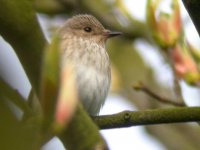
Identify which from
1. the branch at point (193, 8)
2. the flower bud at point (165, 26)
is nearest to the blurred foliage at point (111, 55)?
the flower bud at point (165, 26)

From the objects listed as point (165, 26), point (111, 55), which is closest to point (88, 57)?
point (165, 26)

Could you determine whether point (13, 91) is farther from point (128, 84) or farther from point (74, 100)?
point (128, 84)

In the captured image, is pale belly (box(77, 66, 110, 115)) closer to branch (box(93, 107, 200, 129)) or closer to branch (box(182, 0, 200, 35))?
branch (box(93, 107, 200, 129))

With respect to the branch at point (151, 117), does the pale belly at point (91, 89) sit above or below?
below

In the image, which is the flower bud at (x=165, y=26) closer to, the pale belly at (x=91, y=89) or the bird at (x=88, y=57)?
the bird at (x=88, y=57)

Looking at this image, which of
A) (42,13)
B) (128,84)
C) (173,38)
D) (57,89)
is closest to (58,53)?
(57,89)

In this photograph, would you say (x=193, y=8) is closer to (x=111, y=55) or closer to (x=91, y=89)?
(x=91, y=89)
